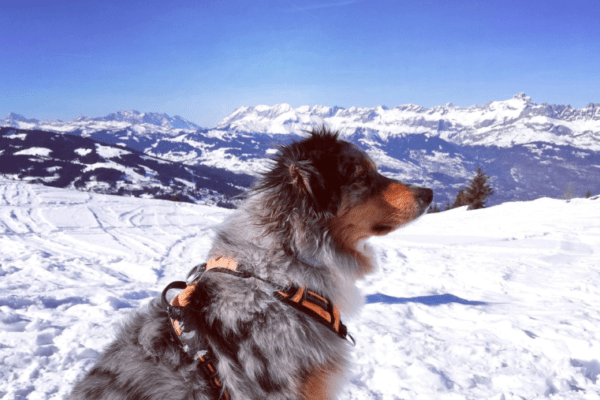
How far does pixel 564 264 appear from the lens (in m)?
13.3

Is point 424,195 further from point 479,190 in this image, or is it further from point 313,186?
point 479,190

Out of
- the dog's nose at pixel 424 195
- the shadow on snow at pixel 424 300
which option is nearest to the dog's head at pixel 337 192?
the dog's nose at pixel 424 195

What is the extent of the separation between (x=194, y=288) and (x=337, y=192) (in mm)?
1418

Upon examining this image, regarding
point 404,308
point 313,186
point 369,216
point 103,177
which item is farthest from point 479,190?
point 103,177

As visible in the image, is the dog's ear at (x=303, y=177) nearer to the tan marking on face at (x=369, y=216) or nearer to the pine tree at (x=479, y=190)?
the tan marking on face at (x=369, y=216)

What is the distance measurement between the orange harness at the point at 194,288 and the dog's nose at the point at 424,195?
1524 millimetres

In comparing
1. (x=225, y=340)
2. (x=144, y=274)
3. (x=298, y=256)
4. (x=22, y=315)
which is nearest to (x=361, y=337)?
(x=298, y=256)

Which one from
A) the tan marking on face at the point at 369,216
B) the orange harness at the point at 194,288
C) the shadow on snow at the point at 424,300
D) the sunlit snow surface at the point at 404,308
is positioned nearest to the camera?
the orange harness at the point at 194,288

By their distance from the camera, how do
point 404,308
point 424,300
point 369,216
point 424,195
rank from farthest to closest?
1. point 424,300
2. point 404,308
3. point 424,195
4. point 369,216

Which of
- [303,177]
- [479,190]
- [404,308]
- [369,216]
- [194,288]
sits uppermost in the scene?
[303,177]

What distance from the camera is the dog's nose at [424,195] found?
3551 mm

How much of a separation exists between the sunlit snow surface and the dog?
806 millimetres

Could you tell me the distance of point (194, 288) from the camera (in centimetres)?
251

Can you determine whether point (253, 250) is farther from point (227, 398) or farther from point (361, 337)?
point (361, 337)
